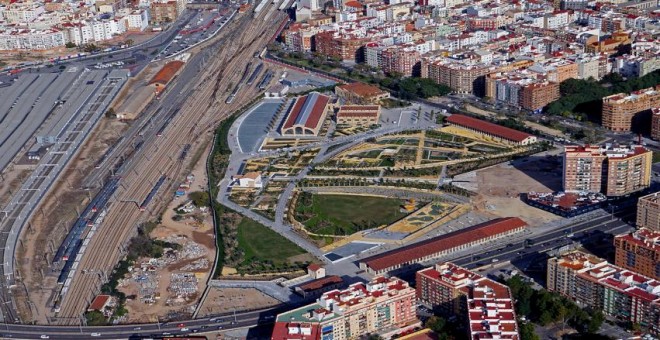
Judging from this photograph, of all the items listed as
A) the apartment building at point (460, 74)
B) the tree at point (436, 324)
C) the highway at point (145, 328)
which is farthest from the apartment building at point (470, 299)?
the apartment building at point (460, 74)

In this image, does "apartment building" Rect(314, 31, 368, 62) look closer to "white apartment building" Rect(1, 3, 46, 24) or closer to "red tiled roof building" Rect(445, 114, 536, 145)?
"red tiled roof building" Rect(445, 114, 536, 145)

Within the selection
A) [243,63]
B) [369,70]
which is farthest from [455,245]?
[243,63]

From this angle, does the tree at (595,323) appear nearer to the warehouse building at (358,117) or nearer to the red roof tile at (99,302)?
the red roof tile at (99,302)

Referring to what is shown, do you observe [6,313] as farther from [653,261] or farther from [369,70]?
[369,70]

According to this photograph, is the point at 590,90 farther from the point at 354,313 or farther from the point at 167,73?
the point at 354,313

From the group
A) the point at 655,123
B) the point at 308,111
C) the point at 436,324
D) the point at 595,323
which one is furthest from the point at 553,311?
the point at 308,111
